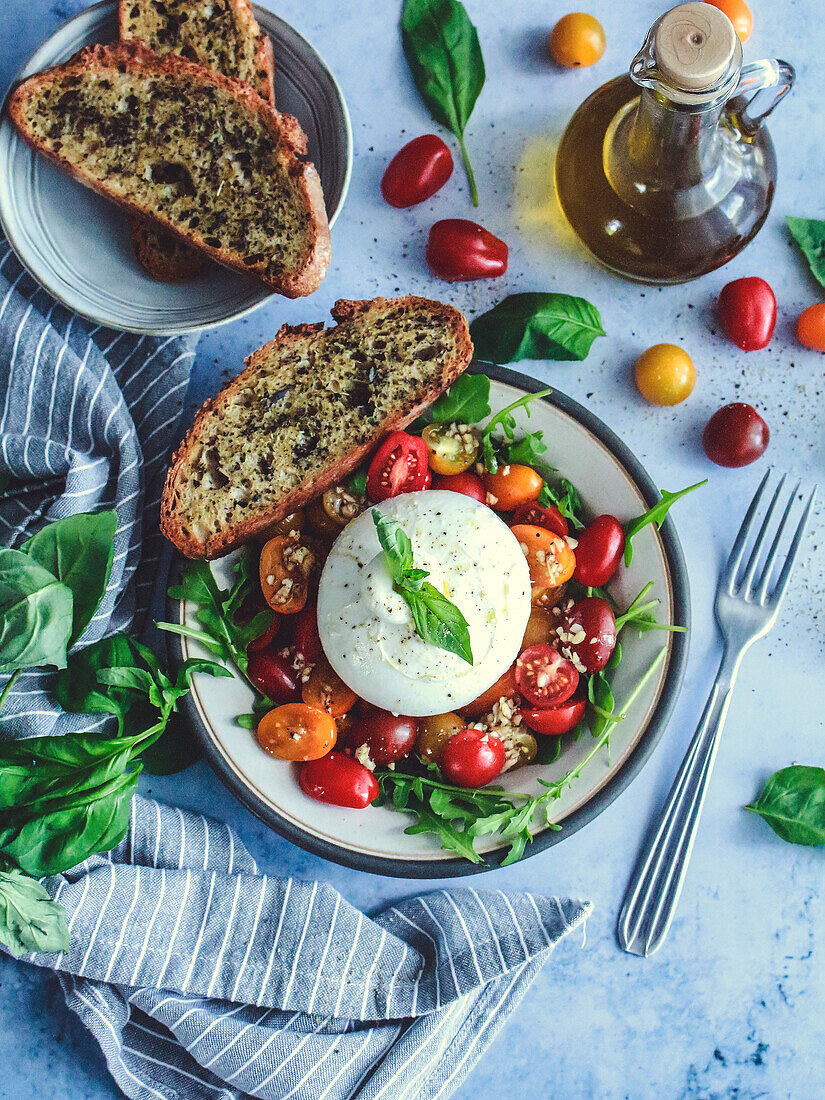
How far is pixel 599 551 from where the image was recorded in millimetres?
1482

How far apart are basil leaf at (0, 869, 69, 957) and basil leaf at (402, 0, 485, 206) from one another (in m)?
1.42

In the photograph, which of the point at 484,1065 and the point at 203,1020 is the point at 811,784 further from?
the point at 203,1020

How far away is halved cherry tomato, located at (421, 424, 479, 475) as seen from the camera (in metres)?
1.56

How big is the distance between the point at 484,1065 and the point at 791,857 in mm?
714

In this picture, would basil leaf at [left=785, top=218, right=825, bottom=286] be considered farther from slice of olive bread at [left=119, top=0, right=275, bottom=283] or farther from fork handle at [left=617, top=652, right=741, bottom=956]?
slice of olive bread at [left=119, top=0, right=275, bottom=283]

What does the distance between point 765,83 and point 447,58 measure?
613mm

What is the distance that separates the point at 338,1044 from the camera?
5.37ft

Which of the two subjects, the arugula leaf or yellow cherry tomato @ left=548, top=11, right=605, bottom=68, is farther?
yellow cherry tomato @ left=548, top=11, right=605, bottom=68

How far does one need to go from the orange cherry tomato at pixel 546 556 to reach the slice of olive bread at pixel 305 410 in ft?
0.96

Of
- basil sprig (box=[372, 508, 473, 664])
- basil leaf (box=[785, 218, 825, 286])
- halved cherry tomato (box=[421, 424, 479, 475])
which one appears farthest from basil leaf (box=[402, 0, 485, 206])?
basil sprig (box=[372, 508, 473, 664])

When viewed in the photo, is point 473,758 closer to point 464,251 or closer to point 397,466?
point 397,466

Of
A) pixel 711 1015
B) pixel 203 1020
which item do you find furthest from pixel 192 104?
pixel 711 1015

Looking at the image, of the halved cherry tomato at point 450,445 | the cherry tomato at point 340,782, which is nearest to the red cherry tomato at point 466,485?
the halved cherry tomato at point 450,445

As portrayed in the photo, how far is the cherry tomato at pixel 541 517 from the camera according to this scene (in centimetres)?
154
